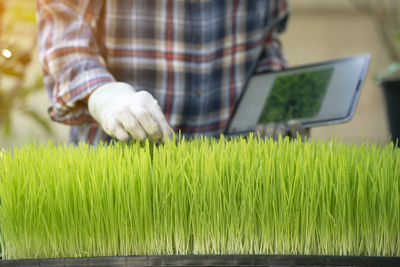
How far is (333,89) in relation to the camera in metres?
0.95

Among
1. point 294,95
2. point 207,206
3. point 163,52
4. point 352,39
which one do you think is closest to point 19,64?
point 163,52

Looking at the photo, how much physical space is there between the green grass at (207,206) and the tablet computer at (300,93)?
1.13ft

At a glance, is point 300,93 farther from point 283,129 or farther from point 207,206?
point 207,206

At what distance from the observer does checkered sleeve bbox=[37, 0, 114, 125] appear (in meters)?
0.88

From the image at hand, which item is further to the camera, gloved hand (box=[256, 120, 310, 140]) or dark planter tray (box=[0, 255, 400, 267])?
gloved hand (box=[256, 120, 310, 140])

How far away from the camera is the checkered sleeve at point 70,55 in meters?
0.88

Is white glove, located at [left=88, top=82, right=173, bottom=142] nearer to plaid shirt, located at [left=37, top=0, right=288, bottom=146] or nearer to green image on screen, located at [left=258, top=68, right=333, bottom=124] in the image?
plaid shirt, located at [left=37, top=0, right=288, bottom=146]

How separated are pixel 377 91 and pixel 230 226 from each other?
3.37 meters

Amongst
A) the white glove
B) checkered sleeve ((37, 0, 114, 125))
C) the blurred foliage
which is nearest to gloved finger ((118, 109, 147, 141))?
the white glove

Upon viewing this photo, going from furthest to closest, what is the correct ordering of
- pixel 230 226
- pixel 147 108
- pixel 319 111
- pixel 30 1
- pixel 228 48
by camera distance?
1. pixel 30 1
2. pixel 228 48
3. pixel 319 111
4. pixel 147 108
5. pixel 230 226

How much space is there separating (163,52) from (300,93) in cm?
35

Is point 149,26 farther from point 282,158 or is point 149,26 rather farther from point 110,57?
point 282,158

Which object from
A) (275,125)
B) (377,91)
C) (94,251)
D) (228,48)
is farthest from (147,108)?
(377,91)

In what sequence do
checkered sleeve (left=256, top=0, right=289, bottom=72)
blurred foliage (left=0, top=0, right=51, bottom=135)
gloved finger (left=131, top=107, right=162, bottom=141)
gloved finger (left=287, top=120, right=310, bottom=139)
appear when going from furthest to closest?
blurred foliage (left=0, top=0, right=51, bottom=135) < checkered sleeve (left=256, top=0, right=289, bottom=72) < gloved finger (left=287, top=120, right=310, bottom=139) < gloved finger (left=131, top=107, right=162, bottom=141)
